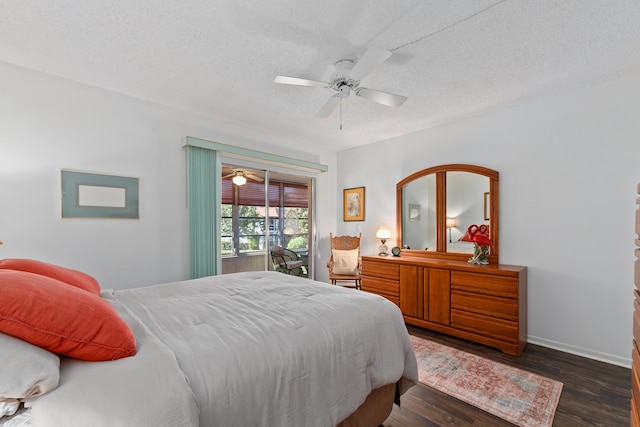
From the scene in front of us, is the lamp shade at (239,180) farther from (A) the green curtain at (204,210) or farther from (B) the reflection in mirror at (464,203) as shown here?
(B) the reflection in mirror at (464,203)

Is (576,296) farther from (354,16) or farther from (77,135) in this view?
(77,135)

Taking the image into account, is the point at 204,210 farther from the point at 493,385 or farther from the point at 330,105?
the point at 493,385

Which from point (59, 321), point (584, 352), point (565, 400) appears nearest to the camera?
point (59, 321)

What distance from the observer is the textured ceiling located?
1.76 meters

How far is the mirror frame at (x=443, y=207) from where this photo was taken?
3.31 meters

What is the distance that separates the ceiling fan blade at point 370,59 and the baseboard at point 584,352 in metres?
3.16

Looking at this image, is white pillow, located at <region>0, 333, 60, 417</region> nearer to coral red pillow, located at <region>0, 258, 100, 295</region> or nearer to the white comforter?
the white comforter

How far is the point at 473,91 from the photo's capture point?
2840 mm

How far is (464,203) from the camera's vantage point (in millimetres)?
3570

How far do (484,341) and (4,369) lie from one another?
3.41m

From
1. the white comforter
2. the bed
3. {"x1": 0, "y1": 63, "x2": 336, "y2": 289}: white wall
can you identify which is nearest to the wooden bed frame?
the bed

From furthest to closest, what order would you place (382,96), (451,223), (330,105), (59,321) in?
1. (451,223)
2. (330,105)
3. (382,96)
4. (59,321)

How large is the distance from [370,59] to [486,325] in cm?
272

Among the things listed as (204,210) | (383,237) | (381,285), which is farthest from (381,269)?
(204,210)
